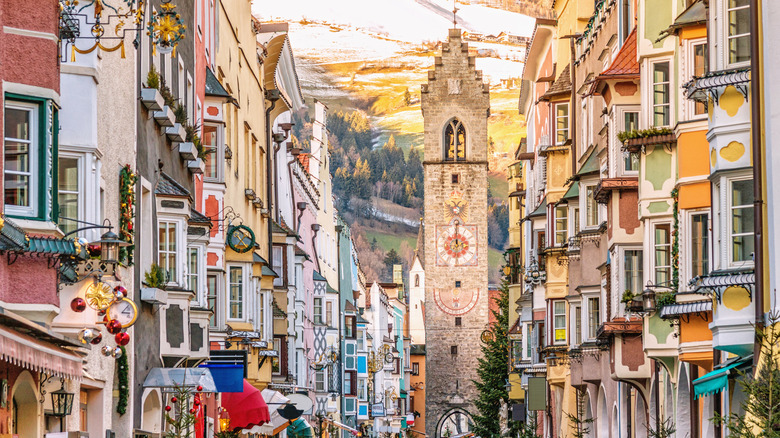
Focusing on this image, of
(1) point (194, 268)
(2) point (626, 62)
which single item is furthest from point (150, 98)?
(2) point (626, 62)

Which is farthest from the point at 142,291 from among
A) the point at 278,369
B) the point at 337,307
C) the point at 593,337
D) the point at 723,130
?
the point at 337,307

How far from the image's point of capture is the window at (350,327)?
74.9 metres

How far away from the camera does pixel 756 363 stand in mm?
18078

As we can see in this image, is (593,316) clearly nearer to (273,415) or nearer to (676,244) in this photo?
(273,415)

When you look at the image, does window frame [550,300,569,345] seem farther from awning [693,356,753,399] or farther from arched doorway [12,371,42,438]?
arched doorway [12,371,42,438]

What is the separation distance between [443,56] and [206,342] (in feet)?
283

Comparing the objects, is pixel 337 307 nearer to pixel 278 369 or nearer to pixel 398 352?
pixel 278 369

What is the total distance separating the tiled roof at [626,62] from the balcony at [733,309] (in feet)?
37.5

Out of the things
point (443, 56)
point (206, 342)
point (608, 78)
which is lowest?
point (206, 342)

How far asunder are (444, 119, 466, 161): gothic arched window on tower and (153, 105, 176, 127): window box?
85.2 metres

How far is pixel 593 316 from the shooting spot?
36250 mm

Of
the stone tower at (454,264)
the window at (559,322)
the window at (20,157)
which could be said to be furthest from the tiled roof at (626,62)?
the stone tower at (454,264)

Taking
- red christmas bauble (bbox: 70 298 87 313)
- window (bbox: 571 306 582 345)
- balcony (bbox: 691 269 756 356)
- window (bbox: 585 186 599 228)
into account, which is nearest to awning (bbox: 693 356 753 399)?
balcony (bbox: 691 269 756 356)

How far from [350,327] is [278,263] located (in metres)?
32.2
